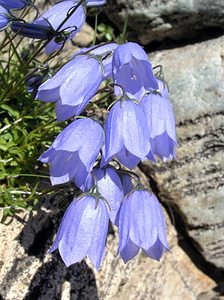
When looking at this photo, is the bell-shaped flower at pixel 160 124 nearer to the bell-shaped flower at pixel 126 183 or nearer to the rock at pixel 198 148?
the bell-shaped flower at pixel 126 183

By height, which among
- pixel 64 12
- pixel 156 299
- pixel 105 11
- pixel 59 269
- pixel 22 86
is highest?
pixel 64 12

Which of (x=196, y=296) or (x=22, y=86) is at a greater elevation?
(x=22, y=86)

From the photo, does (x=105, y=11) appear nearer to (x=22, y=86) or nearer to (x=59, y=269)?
(x=22, y=86)

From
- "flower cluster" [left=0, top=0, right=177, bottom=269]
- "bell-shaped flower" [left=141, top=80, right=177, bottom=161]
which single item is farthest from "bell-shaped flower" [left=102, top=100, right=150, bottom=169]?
"bell-shaped flower" [left=141, top=80, right=177, bottom=161]

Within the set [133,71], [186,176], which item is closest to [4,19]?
[133,71]

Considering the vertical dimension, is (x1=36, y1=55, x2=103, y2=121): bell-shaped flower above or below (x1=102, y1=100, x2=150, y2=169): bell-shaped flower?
above

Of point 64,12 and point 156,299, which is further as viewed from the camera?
point 156,299

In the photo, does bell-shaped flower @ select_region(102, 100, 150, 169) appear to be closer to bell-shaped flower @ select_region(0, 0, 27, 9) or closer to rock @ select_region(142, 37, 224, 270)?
bell-shaped flower @ select_region(0, 0, 27, 9)

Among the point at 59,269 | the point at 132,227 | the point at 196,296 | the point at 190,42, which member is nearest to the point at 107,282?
the point at 59,269
